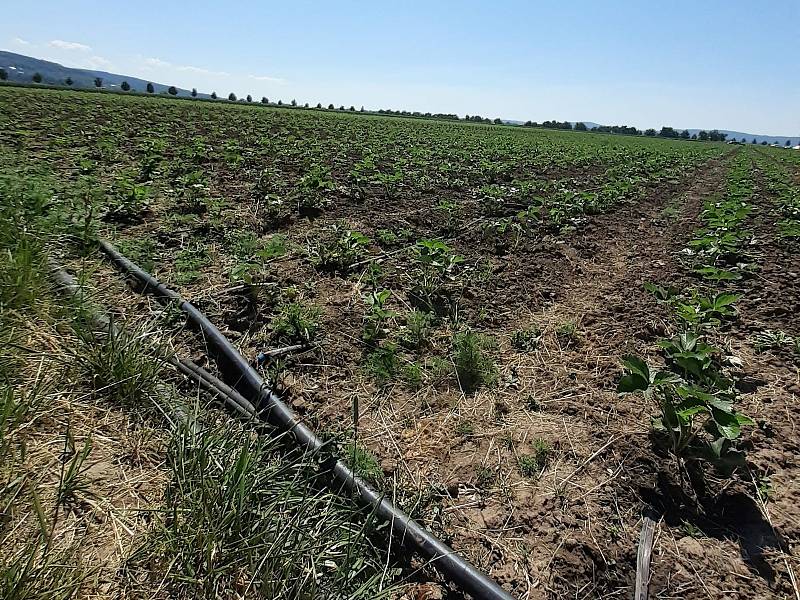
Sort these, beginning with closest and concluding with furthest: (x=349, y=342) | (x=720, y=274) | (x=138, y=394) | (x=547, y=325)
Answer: (x=138, y=394)
(x=349, y=342)
(x=547, y=325)
(x=720, y=274)

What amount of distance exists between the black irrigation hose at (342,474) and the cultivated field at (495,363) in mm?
120

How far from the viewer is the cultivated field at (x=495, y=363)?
6.64 feet

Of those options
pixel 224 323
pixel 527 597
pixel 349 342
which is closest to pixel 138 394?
pixel 224 323

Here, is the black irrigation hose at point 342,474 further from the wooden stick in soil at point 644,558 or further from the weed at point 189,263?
the wooden stick in soil at point 644,558

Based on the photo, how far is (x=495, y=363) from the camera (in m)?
3.48

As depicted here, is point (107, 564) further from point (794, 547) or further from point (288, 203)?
point (288, 203)

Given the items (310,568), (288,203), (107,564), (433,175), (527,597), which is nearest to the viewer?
(107,564)

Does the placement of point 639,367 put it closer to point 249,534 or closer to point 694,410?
point 694,410

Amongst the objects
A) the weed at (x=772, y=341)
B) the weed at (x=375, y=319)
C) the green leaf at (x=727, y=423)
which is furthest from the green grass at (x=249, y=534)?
the weed at (x=772, y=341)

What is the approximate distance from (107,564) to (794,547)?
2.89 m

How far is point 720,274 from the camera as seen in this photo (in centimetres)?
443

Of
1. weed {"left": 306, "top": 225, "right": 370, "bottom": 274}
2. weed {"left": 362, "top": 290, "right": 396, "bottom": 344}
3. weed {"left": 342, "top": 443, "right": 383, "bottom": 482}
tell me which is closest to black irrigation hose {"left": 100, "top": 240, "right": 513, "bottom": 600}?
weed {"left": 342, "top": 443, "right": 383, "bottom": 482}

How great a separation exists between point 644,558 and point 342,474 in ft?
4.60

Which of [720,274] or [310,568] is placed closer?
[310,568]
